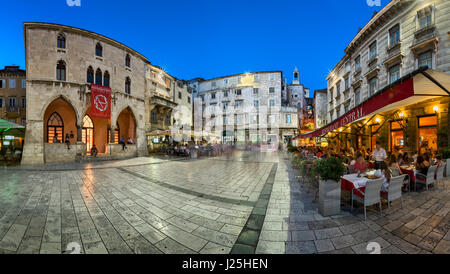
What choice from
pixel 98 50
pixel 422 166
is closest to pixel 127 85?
pixel 98 50

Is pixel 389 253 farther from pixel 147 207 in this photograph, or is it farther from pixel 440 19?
pixel 440 19

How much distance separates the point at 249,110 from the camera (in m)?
34.2

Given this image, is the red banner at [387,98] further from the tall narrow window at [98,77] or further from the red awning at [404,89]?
the tall narrow window at [98,77]

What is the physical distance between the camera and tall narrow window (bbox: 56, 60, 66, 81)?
1437 cm

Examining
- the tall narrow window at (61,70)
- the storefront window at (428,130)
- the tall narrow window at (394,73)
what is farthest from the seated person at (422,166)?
the tall narrow window at (61,70)

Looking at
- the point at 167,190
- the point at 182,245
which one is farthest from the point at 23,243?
the point at 167,190

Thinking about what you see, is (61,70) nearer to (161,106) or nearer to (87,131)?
(87,131)

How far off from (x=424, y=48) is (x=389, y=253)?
49.6 ft

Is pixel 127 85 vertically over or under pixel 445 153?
over

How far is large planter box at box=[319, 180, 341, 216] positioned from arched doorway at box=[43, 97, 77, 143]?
22.0m

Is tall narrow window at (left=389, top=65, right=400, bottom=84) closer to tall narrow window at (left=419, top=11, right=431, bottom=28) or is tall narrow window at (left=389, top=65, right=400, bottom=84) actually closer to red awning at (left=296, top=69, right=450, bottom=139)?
tall narrow window at (left=419, top=11, right=431, bottom=28)

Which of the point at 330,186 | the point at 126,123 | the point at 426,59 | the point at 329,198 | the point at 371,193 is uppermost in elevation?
the point at 426,59

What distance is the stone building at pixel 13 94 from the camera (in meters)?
22.1

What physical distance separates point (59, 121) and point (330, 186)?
2372 cm
